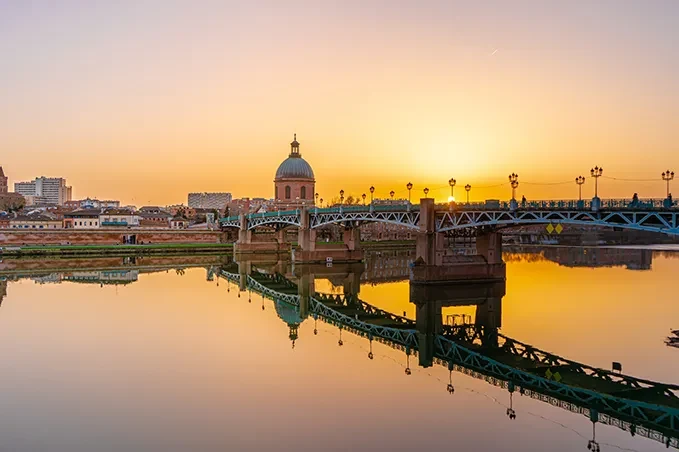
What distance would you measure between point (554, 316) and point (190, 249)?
221 feet

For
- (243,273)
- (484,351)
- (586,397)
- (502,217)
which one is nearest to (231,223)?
(243,273)

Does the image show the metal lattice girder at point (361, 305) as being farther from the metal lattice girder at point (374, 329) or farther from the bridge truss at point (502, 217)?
the bridge truss at point (502, 217)

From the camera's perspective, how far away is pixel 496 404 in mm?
22188

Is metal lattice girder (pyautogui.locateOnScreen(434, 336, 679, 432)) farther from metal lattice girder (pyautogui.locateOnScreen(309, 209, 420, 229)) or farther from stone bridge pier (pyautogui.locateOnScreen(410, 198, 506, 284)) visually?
A: metal lattice girder (pyautogui.locateOnScreen(309, 209, 420, 229))

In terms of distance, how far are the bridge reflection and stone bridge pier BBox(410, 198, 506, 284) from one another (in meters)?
1.05

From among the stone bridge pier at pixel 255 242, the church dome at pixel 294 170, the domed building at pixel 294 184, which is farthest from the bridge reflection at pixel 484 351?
the church dome at pixel 294 170

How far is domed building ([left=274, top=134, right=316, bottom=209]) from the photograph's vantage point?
125m

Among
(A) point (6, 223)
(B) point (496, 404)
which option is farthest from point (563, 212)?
(A) point (6, 223)

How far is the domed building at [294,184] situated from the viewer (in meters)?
125

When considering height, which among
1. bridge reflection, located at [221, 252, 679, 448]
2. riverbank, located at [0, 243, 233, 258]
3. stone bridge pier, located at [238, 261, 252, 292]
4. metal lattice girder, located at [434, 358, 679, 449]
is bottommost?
metal lattice girder, located at [434, 358, 679, 449]

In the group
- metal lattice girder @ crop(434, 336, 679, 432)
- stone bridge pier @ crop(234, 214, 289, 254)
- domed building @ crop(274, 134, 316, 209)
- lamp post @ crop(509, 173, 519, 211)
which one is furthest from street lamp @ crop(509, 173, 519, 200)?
domed building @ crop(274, 134, 316, 209)

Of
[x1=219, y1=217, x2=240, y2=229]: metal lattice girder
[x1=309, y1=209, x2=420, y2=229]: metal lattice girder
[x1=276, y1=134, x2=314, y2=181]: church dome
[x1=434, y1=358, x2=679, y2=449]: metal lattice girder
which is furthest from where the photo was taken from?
[x1=276, y1=134, x2=314, y2=181]: church dome

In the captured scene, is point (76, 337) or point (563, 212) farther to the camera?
point (563, 212)

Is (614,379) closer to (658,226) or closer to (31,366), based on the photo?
(658,226)
